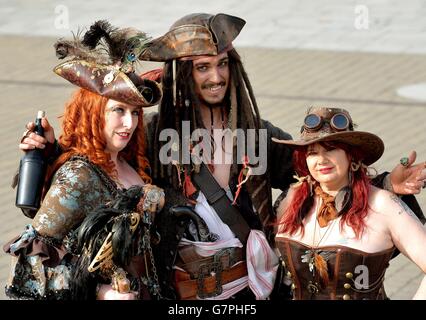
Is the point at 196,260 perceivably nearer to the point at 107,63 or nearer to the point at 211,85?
the point at 211,85

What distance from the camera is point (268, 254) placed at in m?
5.52

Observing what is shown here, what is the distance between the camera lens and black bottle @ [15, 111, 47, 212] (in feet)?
16.9

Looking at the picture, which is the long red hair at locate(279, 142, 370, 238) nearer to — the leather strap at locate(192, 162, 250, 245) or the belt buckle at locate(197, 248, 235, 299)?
the leather strap at locate(192, 162, 250, 245)

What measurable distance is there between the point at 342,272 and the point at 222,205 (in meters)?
0.67

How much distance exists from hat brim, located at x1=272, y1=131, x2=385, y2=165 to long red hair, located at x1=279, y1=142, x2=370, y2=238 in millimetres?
34

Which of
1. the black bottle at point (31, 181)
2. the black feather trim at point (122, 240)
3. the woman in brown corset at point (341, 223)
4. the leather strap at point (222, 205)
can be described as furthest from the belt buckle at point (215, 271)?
the black bottle at point (31, 181)

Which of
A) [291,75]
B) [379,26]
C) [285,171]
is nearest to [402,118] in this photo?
[291,75]

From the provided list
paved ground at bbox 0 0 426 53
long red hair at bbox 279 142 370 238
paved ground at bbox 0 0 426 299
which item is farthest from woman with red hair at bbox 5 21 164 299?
paved ground at bbox 0 0 426 53

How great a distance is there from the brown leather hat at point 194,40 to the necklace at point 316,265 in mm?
959

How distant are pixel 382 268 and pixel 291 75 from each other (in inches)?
245

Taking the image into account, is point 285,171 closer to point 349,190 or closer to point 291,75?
point 349,190

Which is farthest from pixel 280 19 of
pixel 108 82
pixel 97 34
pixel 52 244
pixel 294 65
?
pixel 52 244

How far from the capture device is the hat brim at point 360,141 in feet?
16.9
